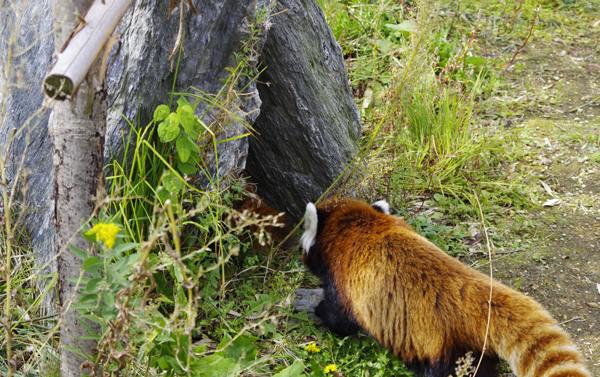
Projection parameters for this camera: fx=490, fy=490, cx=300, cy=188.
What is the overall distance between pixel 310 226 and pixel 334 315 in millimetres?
527

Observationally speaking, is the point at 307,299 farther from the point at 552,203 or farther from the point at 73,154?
the point at 552,203

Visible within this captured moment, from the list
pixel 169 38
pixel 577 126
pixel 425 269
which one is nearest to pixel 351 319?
pixel 425 269

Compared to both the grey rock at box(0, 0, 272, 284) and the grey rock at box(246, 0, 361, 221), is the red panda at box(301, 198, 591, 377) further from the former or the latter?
the grey rock at box(0, 0, 272, 284)

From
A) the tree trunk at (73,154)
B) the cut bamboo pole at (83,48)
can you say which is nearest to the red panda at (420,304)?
the tree trunk at (73,154)

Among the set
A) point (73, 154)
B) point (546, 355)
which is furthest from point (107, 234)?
point (546, 355)

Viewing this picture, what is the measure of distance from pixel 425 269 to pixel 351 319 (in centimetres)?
56

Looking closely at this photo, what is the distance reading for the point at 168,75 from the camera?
2.59m

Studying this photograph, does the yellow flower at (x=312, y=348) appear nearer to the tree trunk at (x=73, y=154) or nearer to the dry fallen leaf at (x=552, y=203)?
the tree trunk at (x=73, y=154)

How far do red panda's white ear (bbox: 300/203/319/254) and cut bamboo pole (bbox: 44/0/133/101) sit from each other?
5.07ft

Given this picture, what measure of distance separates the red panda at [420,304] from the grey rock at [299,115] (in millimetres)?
689

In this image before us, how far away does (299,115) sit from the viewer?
3.36 m

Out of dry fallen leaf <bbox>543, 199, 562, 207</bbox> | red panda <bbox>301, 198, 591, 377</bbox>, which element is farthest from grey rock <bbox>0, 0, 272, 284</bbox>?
dry fallen leaf <bbox>543, 199, 562, 207</bbox>

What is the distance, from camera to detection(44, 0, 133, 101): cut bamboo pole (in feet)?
4.58

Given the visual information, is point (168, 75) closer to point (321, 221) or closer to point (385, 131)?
point (321, 221)
